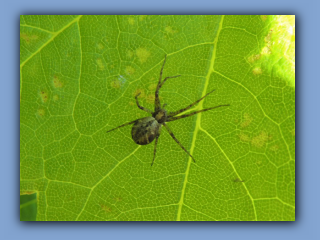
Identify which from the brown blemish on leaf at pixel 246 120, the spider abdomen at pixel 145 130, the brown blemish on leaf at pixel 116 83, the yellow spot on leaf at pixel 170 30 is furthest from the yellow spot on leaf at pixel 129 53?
the brown blemish on leaf at pixel 246 120

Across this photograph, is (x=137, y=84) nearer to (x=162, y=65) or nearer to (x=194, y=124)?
(x=162, y=65)

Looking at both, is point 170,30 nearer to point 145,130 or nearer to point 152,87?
point 152,87

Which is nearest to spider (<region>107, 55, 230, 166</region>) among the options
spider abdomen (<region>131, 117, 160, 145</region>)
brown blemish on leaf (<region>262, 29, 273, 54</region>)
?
spider abdomen (<region>131, 117, 160, 145</region>)

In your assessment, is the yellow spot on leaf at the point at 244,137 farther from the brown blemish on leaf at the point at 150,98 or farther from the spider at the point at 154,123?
the brown blemish on leaf at the point at 150,98

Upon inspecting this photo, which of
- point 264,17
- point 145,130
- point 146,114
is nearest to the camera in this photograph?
point 264,17

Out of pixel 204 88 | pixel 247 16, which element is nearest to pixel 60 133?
pixel 204 88

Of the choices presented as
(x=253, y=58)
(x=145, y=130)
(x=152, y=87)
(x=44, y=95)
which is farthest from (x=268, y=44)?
(x=44, y=95)

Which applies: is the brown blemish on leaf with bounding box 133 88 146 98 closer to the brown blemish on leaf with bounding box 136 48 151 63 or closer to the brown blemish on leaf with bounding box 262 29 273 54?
the brown blemish on leaf with bounding box 136 48 151 63
